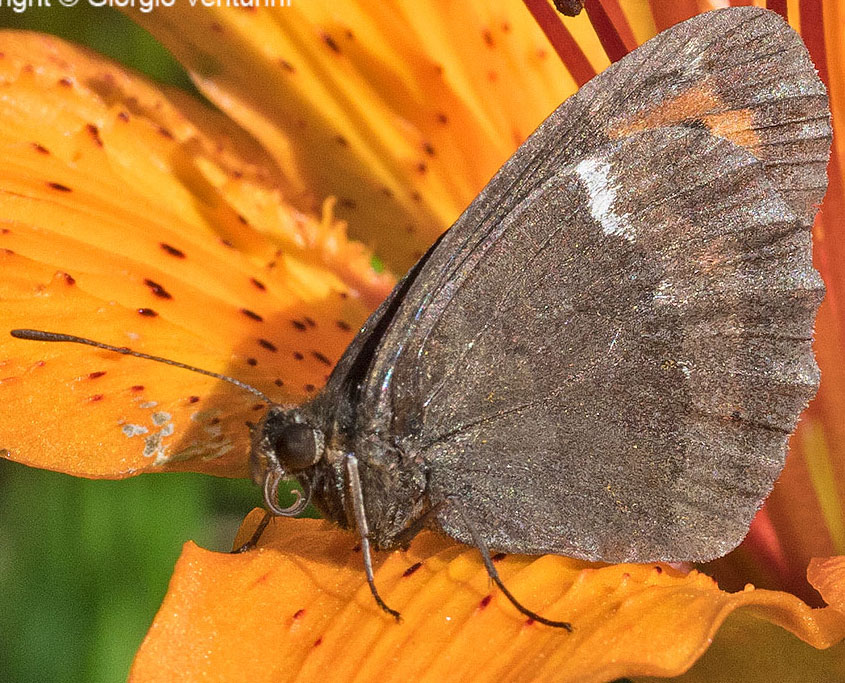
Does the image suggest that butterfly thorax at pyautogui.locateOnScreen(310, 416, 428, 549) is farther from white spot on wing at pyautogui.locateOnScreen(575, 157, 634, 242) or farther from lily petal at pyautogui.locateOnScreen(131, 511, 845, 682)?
white spot on wing at pyautogui.locateOnScreen(575, 157, 634, 242)

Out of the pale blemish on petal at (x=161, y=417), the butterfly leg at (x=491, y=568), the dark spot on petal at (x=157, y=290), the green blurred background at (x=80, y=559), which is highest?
the dark spot on petal at (x=157, y=290)

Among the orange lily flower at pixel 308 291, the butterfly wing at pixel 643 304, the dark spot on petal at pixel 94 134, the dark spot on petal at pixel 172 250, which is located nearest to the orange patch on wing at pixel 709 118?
the butterfly wing at pixel 643 304

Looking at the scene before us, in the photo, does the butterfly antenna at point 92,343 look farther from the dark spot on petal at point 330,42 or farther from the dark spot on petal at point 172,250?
the dark spot on petal at point 330,42

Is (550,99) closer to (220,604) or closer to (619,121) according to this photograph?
(619,121)

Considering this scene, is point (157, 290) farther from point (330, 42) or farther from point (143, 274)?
point (330, 42)

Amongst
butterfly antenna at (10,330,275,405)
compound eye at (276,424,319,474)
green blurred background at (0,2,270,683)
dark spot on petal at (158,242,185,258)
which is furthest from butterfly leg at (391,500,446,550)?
green blurred background at (0,2,270,683)

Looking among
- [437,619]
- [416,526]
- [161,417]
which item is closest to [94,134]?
[161,417]

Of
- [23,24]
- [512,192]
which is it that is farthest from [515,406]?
[23,24]
